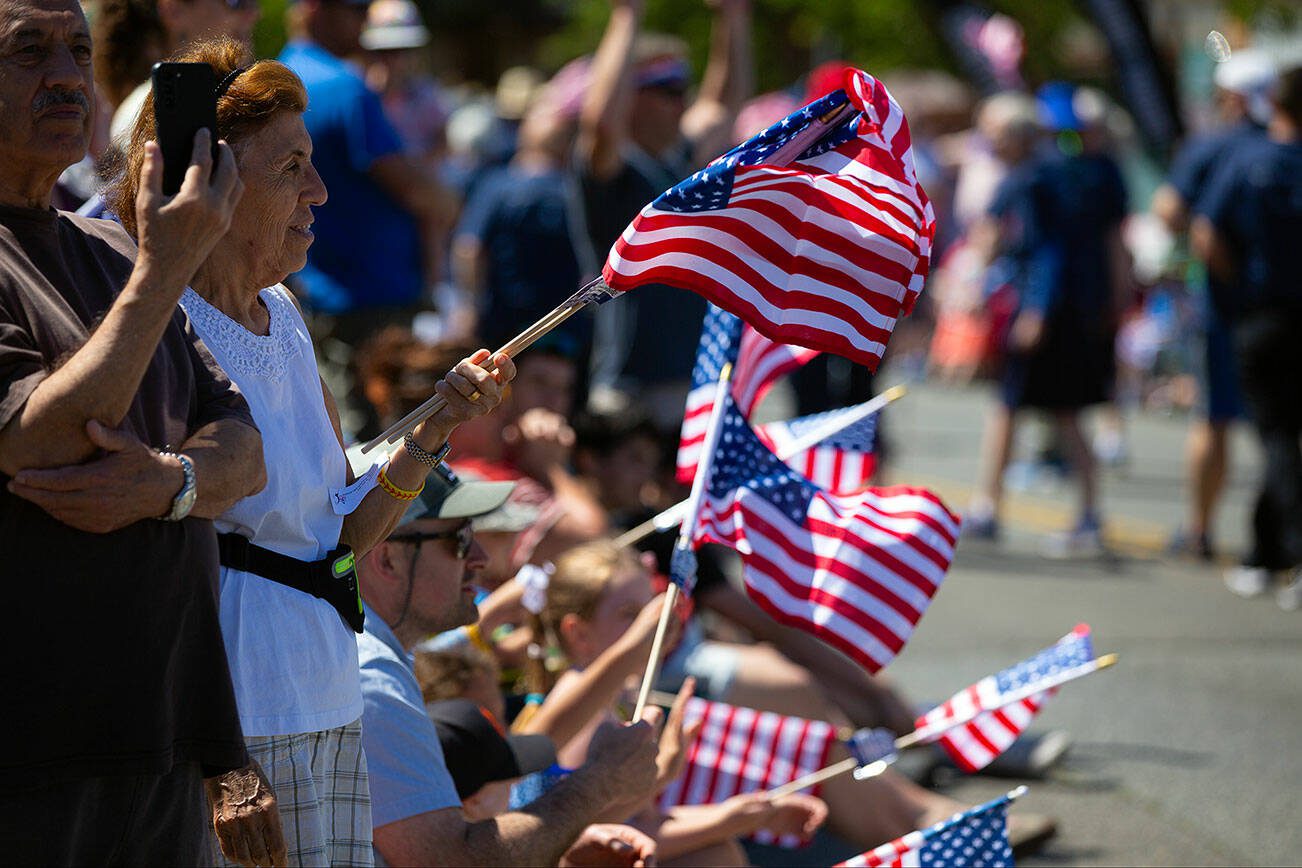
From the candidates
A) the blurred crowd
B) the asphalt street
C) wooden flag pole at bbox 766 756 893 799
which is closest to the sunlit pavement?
the asphalt street

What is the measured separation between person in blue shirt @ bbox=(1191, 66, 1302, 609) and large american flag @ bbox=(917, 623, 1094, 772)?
4.04m

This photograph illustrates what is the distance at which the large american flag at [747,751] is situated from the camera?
14.6ft

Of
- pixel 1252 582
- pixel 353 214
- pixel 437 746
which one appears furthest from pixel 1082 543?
pixel 437 746

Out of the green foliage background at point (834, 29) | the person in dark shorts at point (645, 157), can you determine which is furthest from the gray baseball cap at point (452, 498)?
the green foliage background at point (834, 29)

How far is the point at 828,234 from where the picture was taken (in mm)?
3129

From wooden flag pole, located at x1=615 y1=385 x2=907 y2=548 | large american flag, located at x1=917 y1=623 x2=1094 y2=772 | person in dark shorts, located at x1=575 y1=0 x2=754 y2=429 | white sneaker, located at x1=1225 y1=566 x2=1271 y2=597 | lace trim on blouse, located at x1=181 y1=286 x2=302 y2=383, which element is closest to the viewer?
lace trim on blouse, located at x1=181 y1=286 x2=302 y2=383

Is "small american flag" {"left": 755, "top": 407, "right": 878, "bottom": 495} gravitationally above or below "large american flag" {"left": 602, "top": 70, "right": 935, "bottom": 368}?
below

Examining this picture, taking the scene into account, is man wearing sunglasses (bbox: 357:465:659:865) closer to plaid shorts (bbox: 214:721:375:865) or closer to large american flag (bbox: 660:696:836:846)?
plaid shorts (bbox: 214:721:375:865)

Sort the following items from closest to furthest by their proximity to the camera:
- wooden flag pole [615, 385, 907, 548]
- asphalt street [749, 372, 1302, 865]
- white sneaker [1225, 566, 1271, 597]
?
wooden flag pole [615, 385, 907, 548], asphalt street [749, 372, 1302, 865], white sneaker [1225, 566, 1271, 597]

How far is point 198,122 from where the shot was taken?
6.69 feet

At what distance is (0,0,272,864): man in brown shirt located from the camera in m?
1.94

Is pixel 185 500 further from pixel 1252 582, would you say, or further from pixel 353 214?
pixel 1252 582

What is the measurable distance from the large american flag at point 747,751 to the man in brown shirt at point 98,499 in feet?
7.87

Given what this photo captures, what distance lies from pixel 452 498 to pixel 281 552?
0.70 metres
